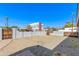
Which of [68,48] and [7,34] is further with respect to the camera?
[7,34]

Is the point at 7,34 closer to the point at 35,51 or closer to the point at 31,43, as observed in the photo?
the point at 31,43

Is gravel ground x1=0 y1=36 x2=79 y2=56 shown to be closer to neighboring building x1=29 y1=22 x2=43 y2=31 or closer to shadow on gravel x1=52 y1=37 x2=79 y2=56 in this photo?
shadow on gravel x1=52 y1=37 x2=79 y2=56

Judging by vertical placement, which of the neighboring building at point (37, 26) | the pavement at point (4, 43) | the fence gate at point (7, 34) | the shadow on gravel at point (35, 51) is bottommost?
the shadow on gravel at point (35, 51)

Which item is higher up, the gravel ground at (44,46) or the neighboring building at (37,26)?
the neighboring building at (37,26)

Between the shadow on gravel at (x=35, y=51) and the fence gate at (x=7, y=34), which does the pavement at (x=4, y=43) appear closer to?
the fence gate at (x=7, y=34)

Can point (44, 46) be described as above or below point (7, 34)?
below

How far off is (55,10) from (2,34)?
52.9 inches

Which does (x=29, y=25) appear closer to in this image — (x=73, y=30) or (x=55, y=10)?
(x=55, y=10)

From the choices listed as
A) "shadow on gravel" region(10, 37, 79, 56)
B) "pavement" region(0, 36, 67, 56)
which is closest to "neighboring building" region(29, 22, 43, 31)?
"pavement" region(0, 36, 67, 56)

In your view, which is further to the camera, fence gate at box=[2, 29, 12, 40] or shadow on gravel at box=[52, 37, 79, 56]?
fence gate at box=[2, 29, 12, 40]

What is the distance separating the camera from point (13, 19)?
438 centimetres

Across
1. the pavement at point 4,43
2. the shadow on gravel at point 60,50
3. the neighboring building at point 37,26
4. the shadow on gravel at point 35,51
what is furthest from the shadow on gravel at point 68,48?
the pavement at point 4,43

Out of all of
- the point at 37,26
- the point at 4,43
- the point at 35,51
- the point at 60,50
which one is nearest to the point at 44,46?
the point at 35,51

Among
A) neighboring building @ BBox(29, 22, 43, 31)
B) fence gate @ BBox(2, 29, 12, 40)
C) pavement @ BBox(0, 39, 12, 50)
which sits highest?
neighboring building @ BBox(29, 22, 43, 31)
